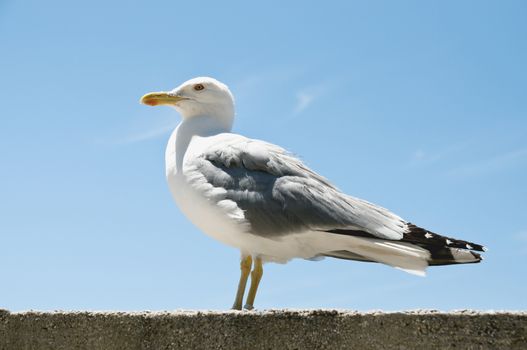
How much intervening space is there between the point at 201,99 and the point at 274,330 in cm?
299

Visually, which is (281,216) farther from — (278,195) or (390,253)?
(390,253)

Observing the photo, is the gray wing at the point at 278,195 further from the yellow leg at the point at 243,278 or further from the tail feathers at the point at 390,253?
the yellow leg at the point at 243,278

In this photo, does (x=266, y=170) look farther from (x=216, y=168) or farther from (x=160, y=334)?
(x=160, y=334)

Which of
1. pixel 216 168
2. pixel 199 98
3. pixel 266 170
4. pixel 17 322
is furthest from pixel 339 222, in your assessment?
pixel 17 322

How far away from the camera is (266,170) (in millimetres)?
5410

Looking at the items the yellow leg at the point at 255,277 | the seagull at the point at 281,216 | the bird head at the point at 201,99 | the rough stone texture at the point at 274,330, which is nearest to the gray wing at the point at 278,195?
the seagull at the point at 281,216

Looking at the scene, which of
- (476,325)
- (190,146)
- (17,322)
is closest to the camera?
→ (476,325)

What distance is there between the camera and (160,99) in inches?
251

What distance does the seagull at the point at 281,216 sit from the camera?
16.8 ft

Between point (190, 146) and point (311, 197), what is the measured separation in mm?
1233

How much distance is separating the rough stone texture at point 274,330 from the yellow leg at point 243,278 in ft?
4.40

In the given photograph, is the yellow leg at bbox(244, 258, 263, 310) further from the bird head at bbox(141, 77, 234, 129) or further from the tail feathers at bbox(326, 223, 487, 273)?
the bird head at bbox(141, 77, 234, 129)

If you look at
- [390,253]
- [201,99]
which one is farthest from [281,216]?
[201,99]

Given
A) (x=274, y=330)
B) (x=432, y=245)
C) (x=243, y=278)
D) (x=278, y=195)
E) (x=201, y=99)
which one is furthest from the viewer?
(x=201, y=99)
